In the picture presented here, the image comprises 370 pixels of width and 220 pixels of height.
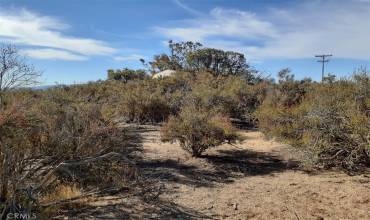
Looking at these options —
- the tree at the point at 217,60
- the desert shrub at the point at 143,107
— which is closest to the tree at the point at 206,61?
the tree at the point at 217,60

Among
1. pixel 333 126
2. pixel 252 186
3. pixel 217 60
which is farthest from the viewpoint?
pixel 217 60

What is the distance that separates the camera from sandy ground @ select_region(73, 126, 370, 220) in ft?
24.7

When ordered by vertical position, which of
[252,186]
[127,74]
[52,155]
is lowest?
[252,186]

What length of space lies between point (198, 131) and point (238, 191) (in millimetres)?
2768

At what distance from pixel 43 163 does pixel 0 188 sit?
53.6 inches

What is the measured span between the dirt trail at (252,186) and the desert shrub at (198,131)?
47 centimetres

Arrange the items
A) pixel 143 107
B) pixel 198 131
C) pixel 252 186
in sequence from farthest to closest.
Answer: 1. pixel 143 107
2. pixel 198 131
3. pixel 252 186

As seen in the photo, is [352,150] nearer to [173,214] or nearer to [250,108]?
[173,214]

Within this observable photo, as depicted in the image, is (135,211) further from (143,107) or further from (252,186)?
(143,107)

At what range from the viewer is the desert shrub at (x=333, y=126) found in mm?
9336

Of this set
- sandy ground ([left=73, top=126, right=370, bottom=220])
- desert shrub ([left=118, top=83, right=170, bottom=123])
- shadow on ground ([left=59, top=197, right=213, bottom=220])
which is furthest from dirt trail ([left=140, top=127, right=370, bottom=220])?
desert shrub ([left=118, top=83, right=170, bottom=123])

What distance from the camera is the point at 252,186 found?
369 inches

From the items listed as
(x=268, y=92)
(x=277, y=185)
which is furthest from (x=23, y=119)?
(x=268, y=92)

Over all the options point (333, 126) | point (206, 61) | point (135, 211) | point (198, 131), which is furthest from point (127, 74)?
point (135, 211)
